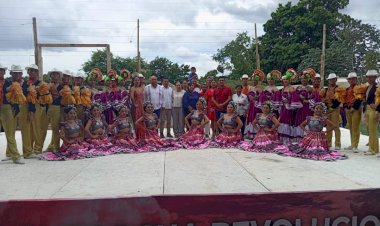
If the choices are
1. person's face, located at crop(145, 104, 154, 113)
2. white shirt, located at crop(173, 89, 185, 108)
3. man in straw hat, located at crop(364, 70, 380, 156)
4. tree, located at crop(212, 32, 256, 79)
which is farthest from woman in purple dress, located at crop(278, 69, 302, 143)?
tree, located at crop(212, 32, 256, 79)

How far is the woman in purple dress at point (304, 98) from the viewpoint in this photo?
795 centimetres

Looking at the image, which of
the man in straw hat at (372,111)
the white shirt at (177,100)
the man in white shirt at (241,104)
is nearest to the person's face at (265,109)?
the man in white shirt at (241,104)

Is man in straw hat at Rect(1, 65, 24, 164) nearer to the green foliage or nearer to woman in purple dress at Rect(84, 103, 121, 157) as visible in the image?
woman in purple dress at Rect(84, 103, 121, 157)

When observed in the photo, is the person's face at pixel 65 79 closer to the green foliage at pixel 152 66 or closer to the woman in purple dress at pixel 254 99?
the woman in purple dress at pixel 254 99

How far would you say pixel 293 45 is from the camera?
26.9 metres

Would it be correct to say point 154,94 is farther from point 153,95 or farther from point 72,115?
point 72,115

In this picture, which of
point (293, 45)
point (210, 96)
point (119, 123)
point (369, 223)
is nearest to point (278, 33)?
point (293, 45)

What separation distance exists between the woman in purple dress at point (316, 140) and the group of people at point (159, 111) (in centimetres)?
2

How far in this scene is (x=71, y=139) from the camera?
7.48 meters

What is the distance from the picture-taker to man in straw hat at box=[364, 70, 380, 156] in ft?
23.9

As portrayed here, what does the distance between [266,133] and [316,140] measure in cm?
111

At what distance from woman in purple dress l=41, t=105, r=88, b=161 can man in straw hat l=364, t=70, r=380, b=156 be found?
5569mm

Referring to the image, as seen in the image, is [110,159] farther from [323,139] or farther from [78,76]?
[323,139]

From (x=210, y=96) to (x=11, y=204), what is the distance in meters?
6.83
